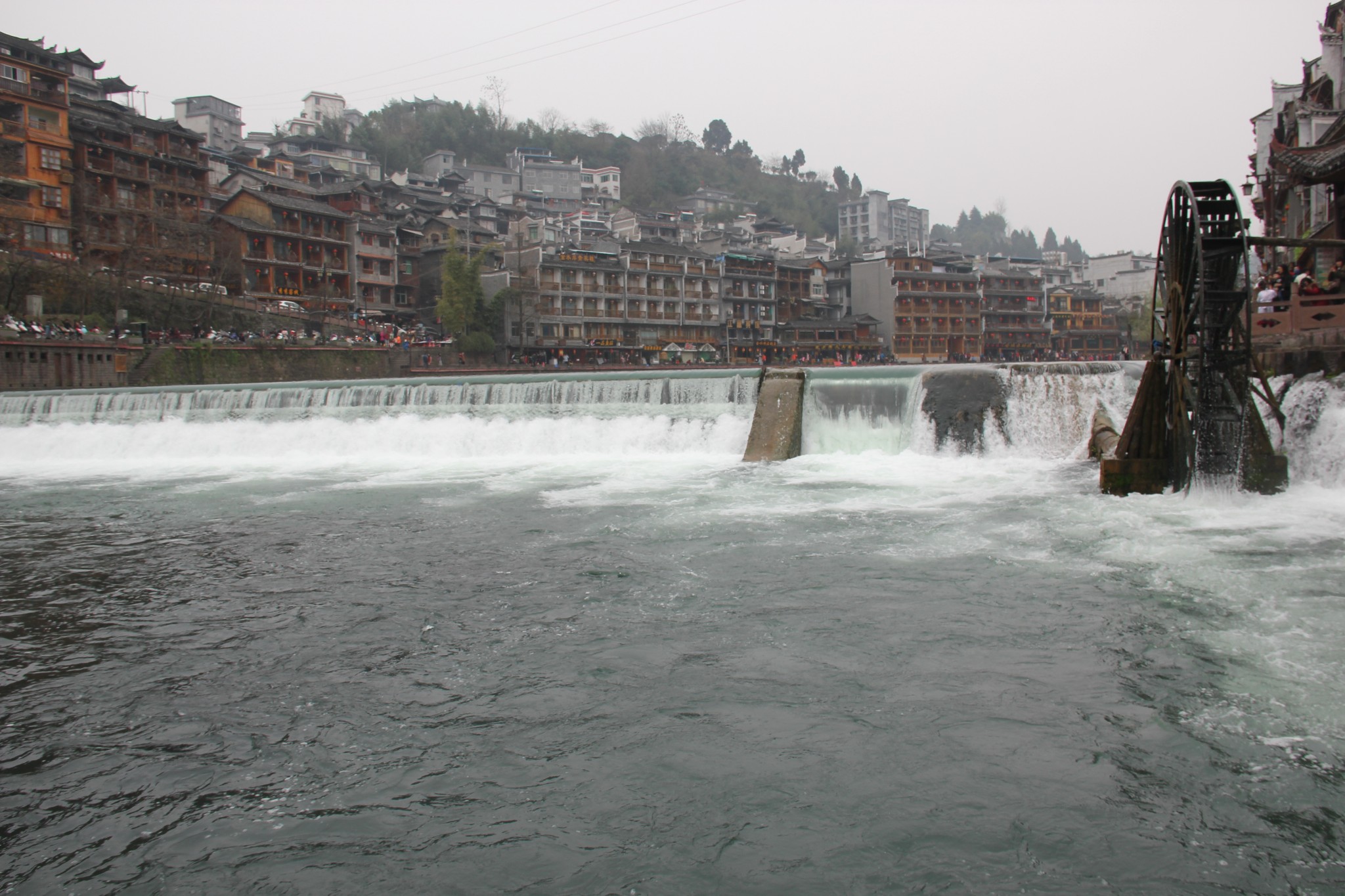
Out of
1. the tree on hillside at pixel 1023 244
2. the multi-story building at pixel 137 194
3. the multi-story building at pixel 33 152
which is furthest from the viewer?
the tree on hillside at pixel 1023 244

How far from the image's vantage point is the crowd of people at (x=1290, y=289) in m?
14.2

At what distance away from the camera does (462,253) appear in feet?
186

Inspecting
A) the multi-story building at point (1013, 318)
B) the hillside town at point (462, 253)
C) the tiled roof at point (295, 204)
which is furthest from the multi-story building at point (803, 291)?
the tiled roof at point (295, 204)

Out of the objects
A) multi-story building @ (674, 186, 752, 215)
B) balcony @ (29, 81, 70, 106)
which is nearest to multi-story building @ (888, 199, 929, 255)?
multi-story building @ (674, 186, 752, 215)

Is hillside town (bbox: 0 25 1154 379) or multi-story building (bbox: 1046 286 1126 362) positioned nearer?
hillside town (bbox: 0 25 1154 379)

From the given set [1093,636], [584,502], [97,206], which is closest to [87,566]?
[584,502]

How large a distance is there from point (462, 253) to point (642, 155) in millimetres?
69209

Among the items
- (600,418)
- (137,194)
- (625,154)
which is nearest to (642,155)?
(625,154)

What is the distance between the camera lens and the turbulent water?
396cm

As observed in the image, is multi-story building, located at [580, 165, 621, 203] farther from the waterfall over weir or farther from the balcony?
the waterfall over weir

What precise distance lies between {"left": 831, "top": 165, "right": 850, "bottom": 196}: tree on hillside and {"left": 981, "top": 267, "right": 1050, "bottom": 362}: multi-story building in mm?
85534

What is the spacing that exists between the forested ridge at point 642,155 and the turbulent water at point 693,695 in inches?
3545

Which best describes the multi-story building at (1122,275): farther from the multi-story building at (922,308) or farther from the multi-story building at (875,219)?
the multi-story building at (875,219)

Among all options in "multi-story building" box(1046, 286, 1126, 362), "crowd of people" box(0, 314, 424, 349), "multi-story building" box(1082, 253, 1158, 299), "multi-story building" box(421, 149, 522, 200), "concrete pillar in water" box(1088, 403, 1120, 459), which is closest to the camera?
"concrete pillar in water" box(1088, 403, 1120, 459)
